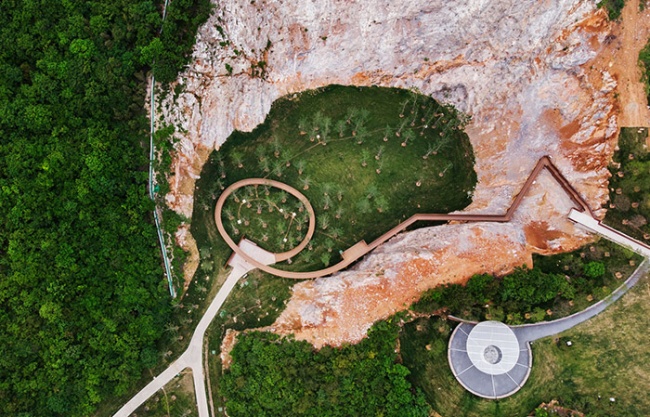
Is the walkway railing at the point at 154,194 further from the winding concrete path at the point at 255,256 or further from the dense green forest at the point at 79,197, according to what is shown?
the winding concrete path at the point at 255,256

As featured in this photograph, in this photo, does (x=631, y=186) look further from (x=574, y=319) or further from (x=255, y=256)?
(x=255, y=256)

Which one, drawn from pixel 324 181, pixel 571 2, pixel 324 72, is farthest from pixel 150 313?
pixel 571 2

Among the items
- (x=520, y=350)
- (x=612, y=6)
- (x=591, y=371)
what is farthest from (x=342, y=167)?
(x=591, y=371)

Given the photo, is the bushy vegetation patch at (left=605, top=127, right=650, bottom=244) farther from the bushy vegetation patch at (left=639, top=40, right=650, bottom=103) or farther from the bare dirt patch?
the bushy vegetation patch at (left=639, top=40, right=650, bottom=103)

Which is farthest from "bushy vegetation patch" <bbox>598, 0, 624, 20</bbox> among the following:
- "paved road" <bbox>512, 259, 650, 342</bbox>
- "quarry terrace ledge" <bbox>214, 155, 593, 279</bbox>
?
"paved road" <bbox>512, 259, 650, 342</bbox>

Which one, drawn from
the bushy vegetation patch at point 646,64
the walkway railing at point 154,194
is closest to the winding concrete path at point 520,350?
the bushy vegetation patch at point 646,64

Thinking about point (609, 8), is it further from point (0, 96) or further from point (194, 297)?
point (0, 96)
